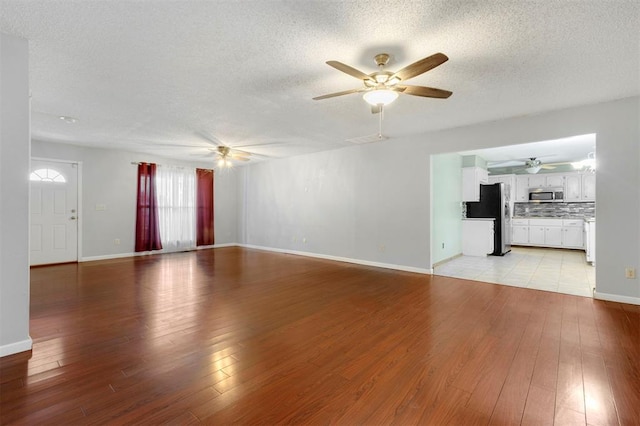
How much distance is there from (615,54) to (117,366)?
476 centimetres

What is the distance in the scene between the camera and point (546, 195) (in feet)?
26.8

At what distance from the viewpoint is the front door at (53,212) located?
5.69 meters

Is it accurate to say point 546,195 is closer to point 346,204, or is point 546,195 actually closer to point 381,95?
point 346,204

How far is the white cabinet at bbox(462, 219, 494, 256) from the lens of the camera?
6.83m

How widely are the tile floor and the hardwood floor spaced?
55cm

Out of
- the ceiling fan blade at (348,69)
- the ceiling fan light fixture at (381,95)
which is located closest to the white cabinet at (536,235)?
the ceiling fan light fixture at (381,95)

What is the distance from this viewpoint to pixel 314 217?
6.98 meters

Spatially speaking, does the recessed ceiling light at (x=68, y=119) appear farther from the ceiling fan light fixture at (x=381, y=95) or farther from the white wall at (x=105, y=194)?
the ceiling fan light fixture at (x=381, y=95)

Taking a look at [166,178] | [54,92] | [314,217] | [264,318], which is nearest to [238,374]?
[264,318]

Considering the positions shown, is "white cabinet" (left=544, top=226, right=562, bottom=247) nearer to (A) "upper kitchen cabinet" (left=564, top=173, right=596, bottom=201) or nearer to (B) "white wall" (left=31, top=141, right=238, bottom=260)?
(A) "upper kitchen cabinet" (left=564, top=173, right=596, bottom=201)

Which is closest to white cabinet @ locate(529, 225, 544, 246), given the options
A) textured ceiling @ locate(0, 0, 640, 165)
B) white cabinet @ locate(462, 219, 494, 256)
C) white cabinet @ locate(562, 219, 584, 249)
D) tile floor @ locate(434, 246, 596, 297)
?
white cabinet @ locate(562, 219, 584, 249)

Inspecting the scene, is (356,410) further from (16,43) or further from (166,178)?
(166,178)

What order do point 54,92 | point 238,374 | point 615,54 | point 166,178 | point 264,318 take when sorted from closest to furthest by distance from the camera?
point 238,374 < point 615,54 < point 264,318 < point 54,92 < point 166,178

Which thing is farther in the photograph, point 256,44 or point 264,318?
point 264,318
